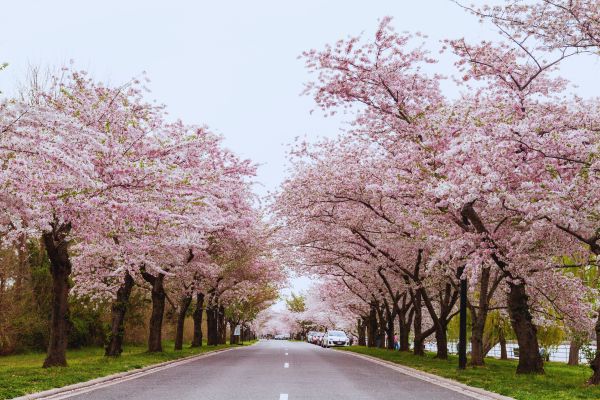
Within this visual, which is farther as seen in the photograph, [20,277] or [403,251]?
[20,277]

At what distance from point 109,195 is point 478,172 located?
863 cm

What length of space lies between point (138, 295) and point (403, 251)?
61.2 ft

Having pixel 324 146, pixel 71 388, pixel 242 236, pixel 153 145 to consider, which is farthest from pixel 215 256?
pixel 71 388

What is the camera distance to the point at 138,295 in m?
38.9

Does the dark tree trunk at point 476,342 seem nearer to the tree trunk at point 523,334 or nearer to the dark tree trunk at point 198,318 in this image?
the tree trunk at point 523,334

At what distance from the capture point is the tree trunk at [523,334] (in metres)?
18.5

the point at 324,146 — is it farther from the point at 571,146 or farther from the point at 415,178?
the point at 571,146

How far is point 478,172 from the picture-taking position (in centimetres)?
1445

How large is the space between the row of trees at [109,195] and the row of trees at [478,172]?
4.70 m

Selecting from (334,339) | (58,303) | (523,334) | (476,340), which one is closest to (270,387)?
(523,334)

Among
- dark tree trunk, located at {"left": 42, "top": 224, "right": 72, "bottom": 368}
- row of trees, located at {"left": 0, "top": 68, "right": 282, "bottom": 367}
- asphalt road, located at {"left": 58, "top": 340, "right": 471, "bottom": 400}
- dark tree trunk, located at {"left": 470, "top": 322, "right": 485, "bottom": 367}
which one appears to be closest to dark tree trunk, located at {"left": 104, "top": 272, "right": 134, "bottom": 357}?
row of trees, located at {"left": 0, "top": 68, "right": 282, "bottom": 367}

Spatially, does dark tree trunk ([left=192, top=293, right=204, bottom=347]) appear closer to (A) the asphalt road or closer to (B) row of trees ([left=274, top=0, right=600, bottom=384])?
(B) row of trees ([left=274, top=0, right=600, bottom=384])

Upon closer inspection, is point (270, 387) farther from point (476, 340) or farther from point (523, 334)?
point (476, 340)

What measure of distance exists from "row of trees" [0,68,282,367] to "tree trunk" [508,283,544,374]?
32.0ft
